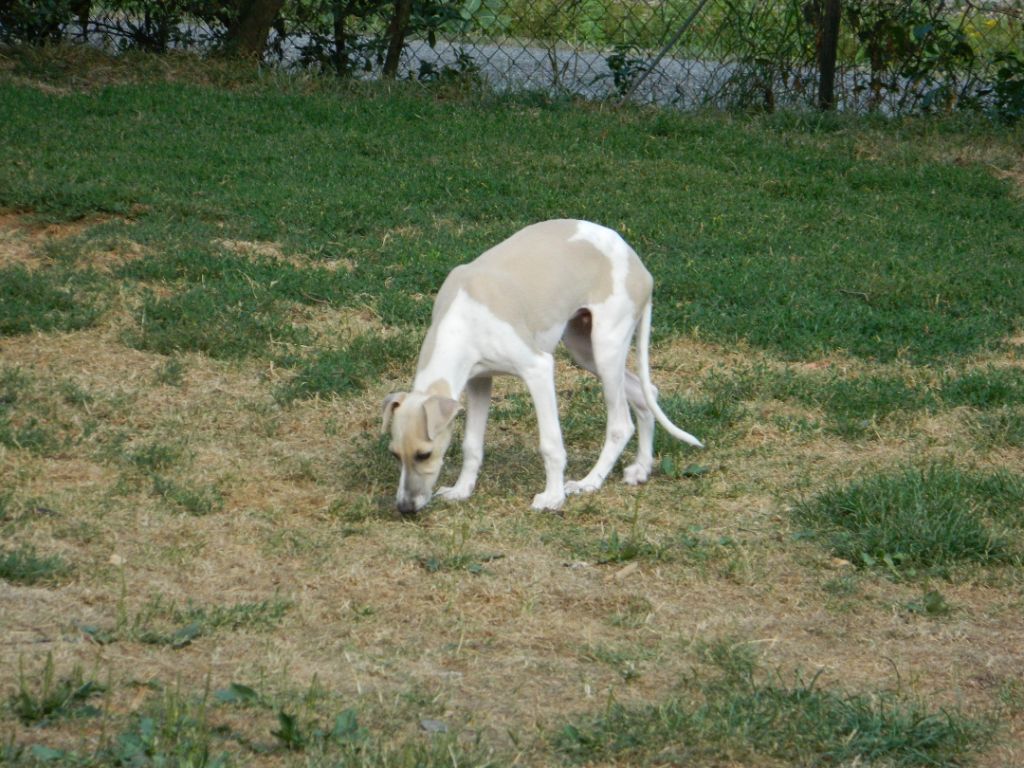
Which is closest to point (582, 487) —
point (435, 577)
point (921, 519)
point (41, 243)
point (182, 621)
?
point (435, 577)

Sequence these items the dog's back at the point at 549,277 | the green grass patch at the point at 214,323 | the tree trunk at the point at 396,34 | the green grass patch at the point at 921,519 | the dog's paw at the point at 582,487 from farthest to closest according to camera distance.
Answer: the tree trunk at the point at 396,34 → the green grass patch at the point at 214,323 → the dog's paw at the point at 582,487 → the dog's back at the point at 549,277 → the green grass patch at the point at 921,519

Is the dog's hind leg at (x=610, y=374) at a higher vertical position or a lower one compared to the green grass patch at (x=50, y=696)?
higher

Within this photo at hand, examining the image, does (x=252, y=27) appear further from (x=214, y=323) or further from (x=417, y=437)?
(x=417, y=437)

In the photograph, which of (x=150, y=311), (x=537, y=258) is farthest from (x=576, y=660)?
(x=150, y=311)

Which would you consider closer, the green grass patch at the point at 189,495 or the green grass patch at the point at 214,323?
the green grass patch at the point at 189,495

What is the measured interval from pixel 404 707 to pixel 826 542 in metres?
1.99

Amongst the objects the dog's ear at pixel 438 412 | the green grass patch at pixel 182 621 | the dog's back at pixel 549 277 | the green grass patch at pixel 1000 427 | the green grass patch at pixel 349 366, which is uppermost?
the dog's back at pixel 549 277

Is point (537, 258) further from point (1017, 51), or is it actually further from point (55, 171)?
point (1017, 51)

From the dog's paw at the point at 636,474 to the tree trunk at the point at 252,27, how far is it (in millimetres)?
8161

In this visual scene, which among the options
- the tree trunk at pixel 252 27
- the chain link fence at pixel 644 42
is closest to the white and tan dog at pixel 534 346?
the chain link fence at pixel 644 42

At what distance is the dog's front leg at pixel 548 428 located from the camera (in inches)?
211

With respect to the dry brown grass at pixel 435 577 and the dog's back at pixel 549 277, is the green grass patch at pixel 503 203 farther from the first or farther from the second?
the dog's back at pixel 549 277

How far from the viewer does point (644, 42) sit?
12922mm

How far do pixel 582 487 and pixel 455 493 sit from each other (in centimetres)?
53
